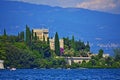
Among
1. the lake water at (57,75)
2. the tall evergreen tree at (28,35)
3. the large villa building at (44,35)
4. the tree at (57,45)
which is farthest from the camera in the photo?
the large villa building at (44,35)

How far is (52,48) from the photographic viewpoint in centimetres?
16125

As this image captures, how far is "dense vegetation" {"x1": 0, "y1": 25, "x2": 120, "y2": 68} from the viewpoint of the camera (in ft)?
439

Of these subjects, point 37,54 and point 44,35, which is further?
point 44,35

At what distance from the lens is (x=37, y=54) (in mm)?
145125

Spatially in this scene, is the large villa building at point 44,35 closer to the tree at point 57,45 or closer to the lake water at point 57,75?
the tree at point 57,45

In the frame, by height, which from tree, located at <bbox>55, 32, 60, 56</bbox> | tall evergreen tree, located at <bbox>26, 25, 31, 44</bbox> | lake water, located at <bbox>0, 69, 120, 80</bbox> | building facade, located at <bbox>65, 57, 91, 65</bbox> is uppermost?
tall evergreen tree, located at <bbox>26, 25, 31, 44</bbox>

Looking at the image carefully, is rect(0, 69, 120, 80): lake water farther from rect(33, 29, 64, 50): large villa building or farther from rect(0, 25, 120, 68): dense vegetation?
rect(33, 29, 64, 50): large villa building

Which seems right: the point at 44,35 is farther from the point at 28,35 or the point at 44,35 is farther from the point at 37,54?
the point at 37,54

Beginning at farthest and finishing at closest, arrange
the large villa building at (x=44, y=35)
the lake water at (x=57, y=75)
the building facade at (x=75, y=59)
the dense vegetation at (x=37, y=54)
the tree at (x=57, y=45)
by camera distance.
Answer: the large villa building at (x=44, y=35)
the building facade at (x=75, y=59)
the tree at (x=57, y=45)
the dense vegetation at (x=37, y=54)
the lake water at (x=57, y=75)

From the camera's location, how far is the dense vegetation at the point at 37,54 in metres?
134

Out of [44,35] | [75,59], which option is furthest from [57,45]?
[44,35]

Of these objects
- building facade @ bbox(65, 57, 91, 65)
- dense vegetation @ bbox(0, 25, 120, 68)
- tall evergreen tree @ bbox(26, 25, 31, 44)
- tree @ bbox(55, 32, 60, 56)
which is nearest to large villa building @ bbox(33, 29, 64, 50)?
dense vegetation @ bbox(0, 25, 120, 68)

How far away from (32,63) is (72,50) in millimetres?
22299

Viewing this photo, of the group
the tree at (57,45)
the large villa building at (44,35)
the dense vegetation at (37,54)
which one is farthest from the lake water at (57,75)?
the large villa building at (44,35)
